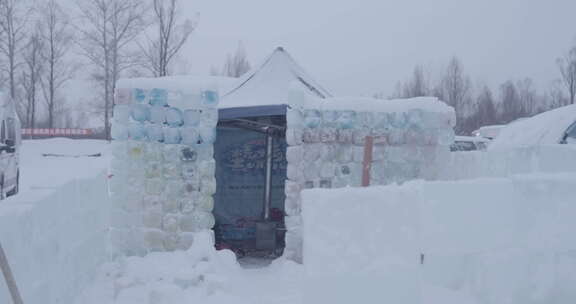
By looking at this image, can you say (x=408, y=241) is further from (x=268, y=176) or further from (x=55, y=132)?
(x=55, y=132)

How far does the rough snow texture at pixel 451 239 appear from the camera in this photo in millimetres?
3570

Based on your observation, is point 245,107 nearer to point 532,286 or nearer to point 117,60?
point 532,286

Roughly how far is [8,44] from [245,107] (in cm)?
2463

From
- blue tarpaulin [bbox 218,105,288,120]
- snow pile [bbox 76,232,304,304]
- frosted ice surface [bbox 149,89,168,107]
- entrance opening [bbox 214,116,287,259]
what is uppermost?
frosted ice surface [bbox 149,89,168,107]

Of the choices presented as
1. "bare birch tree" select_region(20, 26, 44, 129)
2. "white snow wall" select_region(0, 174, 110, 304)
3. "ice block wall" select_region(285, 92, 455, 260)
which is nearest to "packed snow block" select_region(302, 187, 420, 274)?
"white snow wall" select_region(0, 174, 110, 304)

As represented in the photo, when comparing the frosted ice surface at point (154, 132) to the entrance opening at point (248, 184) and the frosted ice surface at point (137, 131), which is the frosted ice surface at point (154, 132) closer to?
the frosted ice surface at point (137, 131)

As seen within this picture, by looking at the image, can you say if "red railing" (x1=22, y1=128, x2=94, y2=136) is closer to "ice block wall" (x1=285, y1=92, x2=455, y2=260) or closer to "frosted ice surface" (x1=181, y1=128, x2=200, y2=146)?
"frosted ice surface" (x1=181, y1=128, x2=200, y2=146)

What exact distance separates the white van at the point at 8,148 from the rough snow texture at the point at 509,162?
678cm

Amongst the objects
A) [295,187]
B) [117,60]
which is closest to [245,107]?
[295,187]

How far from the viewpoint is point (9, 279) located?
2.61 m

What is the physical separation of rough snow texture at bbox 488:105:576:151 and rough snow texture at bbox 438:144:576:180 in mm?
907

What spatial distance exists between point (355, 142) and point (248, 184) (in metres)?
2.58

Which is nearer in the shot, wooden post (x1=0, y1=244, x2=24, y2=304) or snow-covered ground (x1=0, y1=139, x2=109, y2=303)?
wooden post (x1=0, y1=244, x2=24, y2=304)

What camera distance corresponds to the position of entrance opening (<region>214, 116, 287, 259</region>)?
840 centimetres
